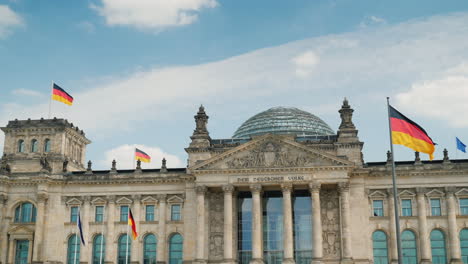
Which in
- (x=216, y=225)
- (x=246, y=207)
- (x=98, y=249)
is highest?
(x=246, y=207)

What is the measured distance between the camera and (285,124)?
8494 cm

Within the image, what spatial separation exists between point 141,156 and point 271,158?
18188mm

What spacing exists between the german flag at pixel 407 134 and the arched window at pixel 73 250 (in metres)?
47.6

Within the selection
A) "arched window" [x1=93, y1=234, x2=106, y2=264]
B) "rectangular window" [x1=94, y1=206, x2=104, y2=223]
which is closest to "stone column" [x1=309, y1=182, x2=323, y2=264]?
"arched window" [x1=93, y1=234, x2=106, y2=264]

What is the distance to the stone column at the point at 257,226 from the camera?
221 feet

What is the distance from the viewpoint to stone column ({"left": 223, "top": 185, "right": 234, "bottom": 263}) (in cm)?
6781

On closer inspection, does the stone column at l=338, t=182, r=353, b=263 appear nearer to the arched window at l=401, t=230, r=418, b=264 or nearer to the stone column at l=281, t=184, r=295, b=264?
the stone column at l=281, t=184, r=295, b=264

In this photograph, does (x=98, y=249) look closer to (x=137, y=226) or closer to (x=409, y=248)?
(x=137, y=226)

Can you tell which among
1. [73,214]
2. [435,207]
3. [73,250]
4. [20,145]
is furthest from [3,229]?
[435,207]

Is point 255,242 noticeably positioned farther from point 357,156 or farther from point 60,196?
point 60,196

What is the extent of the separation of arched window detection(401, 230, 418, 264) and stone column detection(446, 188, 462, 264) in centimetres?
393

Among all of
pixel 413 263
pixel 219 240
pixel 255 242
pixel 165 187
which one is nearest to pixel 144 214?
pixel 165 187

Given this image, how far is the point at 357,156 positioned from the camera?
7131 cm

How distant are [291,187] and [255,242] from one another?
7.53 m
